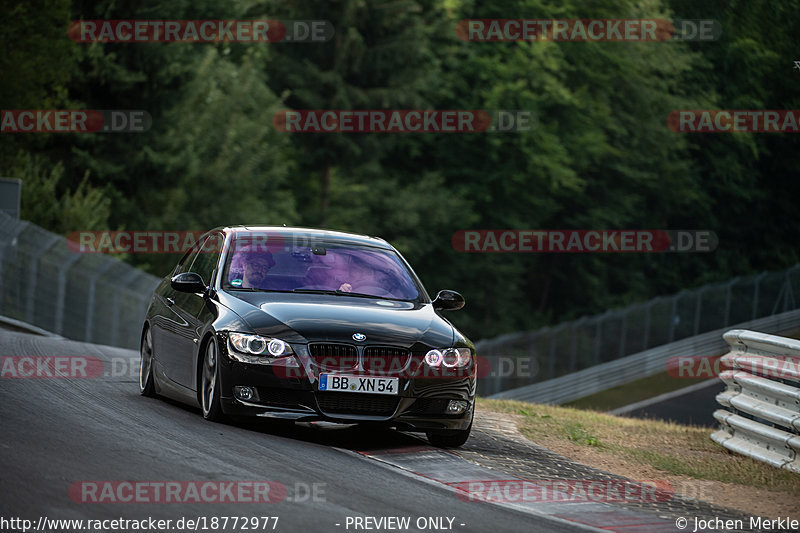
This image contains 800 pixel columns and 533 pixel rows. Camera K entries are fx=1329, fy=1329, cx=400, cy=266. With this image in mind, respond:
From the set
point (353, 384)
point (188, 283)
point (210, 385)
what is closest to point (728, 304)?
point (188, 283)

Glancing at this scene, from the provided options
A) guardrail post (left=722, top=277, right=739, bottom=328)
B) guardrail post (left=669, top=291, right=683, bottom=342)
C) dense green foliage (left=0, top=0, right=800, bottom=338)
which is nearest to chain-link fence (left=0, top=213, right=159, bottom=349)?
dense green foliage (left=0, top=0, right=800, bottom=338)

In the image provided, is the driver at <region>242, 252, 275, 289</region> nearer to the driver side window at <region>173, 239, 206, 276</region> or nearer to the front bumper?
the front bumper

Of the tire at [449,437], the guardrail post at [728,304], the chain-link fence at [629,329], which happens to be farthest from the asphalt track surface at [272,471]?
the guardrail post at [728,304]

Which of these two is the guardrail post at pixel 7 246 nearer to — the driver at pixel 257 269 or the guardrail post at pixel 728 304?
the driver at pixel 257 269

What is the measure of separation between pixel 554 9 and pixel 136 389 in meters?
45.9

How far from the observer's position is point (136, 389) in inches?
504

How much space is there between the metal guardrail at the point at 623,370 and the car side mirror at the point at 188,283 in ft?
92.5

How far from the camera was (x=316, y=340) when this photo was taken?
31.7 ft

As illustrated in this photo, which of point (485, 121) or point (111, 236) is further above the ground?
point (485, 121)

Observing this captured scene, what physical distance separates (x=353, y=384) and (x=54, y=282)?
14514 millimetres

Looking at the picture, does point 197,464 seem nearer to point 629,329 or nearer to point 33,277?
point 33,277

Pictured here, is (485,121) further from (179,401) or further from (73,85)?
(179,401)

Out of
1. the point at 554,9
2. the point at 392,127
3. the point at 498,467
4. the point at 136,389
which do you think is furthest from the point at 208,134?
the point at 498,467

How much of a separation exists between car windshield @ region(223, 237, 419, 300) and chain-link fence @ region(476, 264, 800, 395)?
28202 mm
